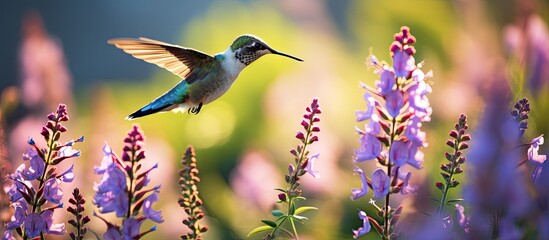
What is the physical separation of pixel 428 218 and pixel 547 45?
2102mm

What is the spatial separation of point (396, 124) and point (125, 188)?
20.5 inches

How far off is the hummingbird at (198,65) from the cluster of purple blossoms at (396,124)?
60cm

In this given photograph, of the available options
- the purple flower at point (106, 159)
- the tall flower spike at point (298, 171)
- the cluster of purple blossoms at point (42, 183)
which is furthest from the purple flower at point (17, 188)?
the tall flower spike at point (298, 171)

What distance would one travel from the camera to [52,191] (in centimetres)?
169

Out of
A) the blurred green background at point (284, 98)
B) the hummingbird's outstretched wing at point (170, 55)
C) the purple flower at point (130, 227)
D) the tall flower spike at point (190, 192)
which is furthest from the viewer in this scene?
the blurred green background at point (284, 98)

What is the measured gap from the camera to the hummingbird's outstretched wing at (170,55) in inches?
86.5

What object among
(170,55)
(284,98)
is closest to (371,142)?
(170,55)

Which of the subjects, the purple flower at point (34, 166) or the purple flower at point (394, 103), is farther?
the purple flower at point (34, 166)

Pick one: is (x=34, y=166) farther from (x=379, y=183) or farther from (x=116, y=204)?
(x=379, y=183)

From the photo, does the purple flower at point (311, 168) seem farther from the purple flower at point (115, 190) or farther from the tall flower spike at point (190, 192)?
the purple flower at point (115, 190)

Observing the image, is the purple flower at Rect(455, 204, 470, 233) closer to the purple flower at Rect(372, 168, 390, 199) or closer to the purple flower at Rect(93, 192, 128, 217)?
the purple flower at Rect(372, 168, 390, 199)

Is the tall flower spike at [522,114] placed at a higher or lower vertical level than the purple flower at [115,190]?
higher

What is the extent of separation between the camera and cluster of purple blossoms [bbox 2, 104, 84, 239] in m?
1.66

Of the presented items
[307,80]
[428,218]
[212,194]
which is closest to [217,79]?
[428,218]
